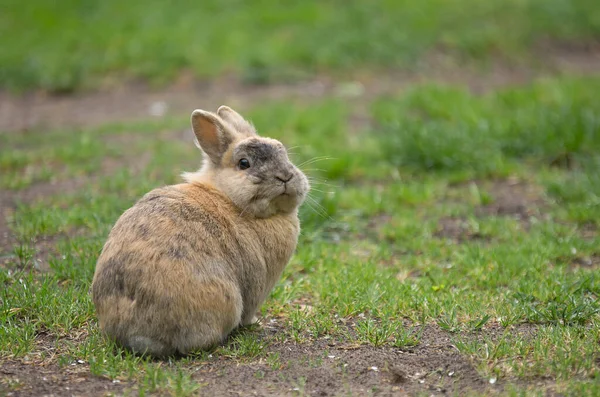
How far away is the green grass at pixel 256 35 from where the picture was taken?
1236cm

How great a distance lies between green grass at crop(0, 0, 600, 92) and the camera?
40.5 ft

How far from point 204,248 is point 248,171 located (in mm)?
628

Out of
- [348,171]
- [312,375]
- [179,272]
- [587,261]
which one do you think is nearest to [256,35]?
[348,171]

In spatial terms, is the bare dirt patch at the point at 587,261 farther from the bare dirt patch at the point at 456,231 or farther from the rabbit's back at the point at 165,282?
the rabbit's back at the point at 165,282

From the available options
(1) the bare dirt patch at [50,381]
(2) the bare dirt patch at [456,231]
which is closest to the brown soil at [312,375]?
(1) the bare dirt patch at [50,381]

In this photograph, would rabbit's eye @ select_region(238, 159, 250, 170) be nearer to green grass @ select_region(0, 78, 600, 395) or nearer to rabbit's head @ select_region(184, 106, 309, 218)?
rabbit's head @ select_region(184, 106, 309, 218)

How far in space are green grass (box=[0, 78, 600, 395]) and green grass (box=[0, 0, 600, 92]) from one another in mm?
1704

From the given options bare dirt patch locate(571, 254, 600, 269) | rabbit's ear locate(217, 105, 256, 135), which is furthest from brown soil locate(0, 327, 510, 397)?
bare dirt patch locate(571, 254, 600, 269)

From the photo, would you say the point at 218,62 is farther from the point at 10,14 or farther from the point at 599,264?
the point at 599,264

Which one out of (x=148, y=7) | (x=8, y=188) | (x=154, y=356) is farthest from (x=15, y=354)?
(x=148, y=7)

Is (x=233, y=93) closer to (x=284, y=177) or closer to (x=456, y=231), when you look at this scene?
(x=456, y=231)

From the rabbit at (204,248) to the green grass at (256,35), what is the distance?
6733mm

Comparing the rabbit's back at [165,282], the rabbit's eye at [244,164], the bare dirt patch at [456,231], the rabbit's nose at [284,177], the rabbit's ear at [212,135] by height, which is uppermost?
the rabbit's ear at [212,135]

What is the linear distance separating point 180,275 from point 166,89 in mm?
7701
